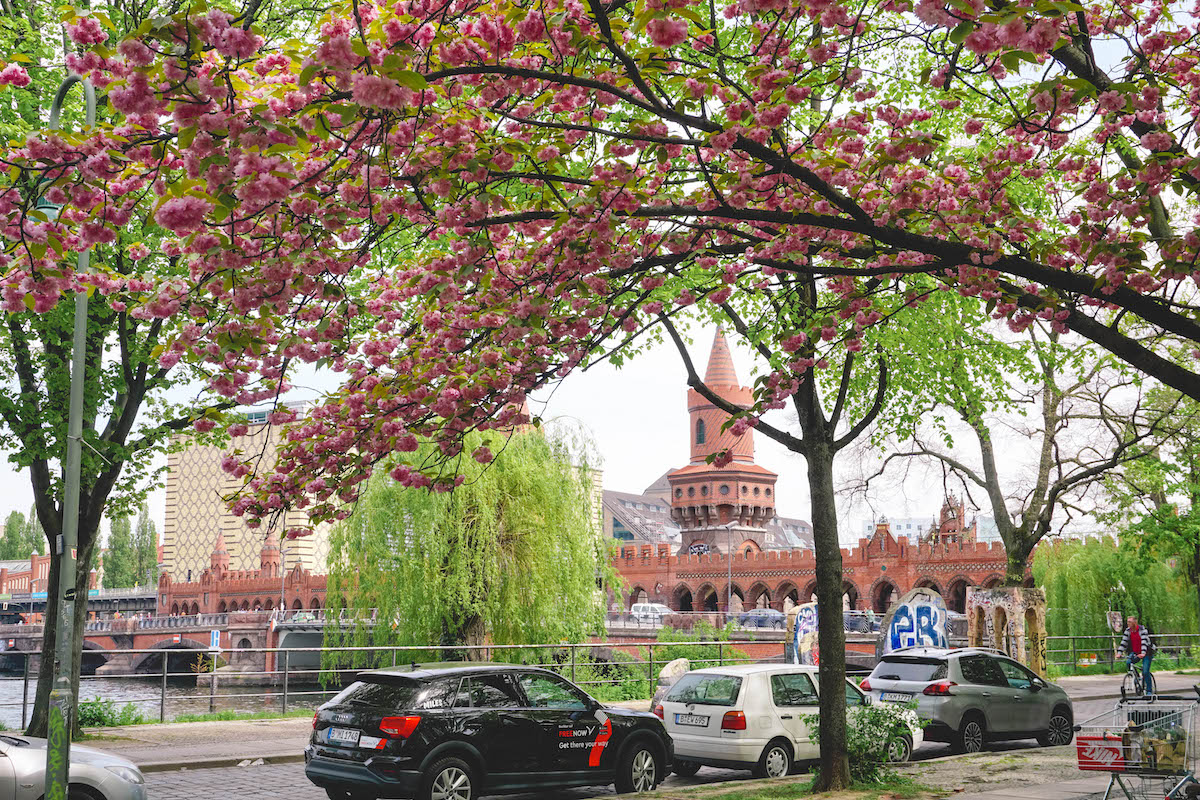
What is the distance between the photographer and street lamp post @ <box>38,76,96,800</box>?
323 inches

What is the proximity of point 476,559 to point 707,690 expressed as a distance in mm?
11495

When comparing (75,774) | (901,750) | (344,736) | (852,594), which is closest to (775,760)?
(901,750)

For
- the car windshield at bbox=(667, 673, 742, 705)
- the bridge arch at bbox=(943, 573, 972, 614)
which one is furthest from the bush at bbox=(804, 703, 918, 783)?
the bridge arch at bbox=(943, 573, 972, 614)

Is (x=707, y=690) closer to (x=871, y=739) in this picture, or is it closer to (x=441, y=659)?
(x=871, y=739)

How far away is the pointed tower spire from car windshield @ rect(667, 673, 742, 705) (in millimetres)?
96406

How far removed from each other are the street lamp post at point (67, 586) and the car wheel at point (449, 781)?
10.5ft

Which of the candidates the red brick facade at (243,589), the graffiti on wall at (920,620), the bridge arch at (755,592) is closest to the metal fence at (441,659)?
the graffiti on wall at (920,620)

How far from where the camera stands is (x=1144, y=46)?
9148 mm

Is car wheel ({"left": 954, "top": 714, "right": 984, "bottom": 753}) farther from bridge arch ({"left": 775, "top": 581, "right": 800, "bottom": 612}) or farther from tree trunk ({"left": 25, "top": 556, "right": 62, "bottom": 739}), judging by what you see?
bridge arch ({"left": 775, "top": 581, "right": 800, "bottom": 612})

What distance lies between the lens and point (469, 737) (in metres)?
10.9

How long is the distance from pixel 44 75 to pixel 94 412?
15.6 feet

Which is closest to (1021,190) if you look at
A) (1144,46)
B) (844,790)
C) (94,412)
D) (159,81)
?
(1144,46)

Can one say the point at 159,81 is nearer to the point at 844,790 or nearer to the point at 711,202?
the point at 711,202

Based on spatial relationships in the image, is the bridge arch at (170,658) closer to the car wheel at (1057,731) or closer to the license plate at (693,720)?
the car wheel at (1057,731)
